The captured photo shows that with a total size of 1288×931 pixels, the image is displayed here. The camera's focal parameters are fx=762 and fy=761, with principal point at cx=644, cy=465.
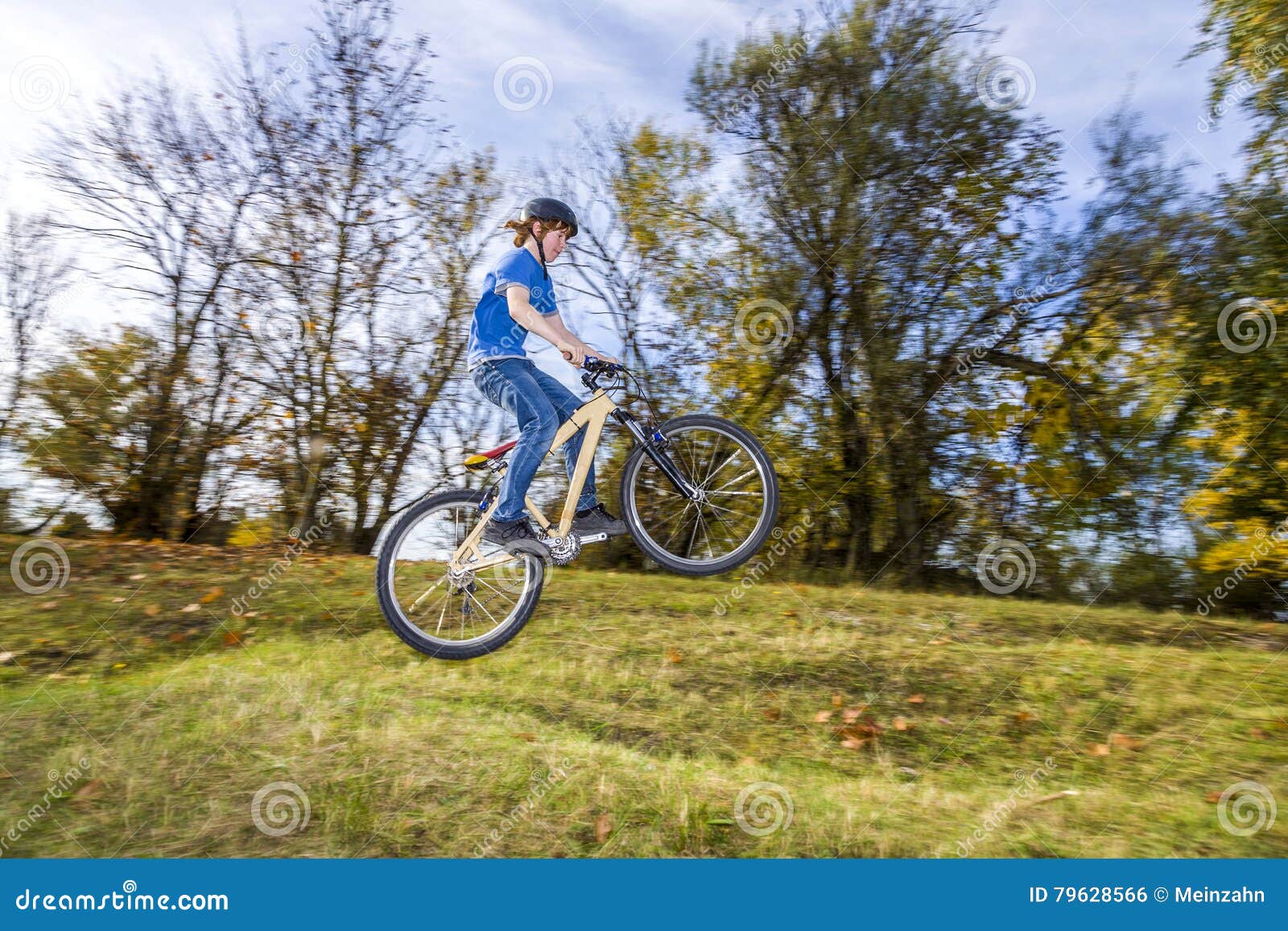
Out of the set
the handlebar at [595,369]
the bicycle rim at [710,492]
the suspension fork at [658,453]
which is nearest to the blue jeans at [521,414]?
the handlebar at [595,369]

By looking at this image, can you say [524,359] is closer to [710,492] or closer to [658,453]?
[658,453]

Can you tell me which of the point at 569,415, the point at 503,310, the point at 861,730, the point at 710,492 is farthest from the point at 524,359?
the point at 861,730

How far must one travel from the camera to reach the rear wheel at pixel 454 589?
4605 millimetres

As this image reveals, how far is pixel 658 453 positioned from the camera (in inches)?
187

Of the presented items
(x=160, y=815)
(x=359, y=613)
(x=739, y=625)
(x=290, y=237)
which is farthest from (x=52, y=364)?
(x=739, y=625)

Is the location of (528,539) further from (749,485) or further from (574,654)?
(749,485)

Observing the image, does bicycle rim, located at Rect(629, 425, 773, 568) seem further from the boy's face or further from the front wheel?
the boy's face

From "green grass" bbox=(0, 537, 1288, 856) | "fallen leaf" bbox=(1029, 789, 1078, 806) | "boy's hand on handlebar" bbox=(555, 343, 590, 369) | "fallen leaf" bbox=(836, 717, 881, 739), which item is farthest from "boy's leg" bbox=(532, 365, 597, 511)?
"fallen leaf" bbox=(1029, 789, 1078, 806)

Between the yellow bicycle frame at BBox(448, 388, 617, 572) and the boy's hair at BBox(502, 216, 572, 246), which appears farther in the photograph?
the yellow bicycle frame at BBox(448, 388, 617, 572)

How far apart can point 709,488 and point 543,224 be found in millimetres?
1898

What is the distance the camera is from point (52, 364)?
26.8 feet

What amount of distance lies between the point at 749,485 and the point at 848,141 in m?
4.55

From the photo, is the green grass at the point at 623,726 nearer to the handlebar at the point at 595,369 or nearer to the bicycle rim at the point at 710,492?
the bicycle rim at the point at 710,492

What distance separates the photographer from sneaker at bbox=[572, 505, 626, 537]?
4.68 metres
